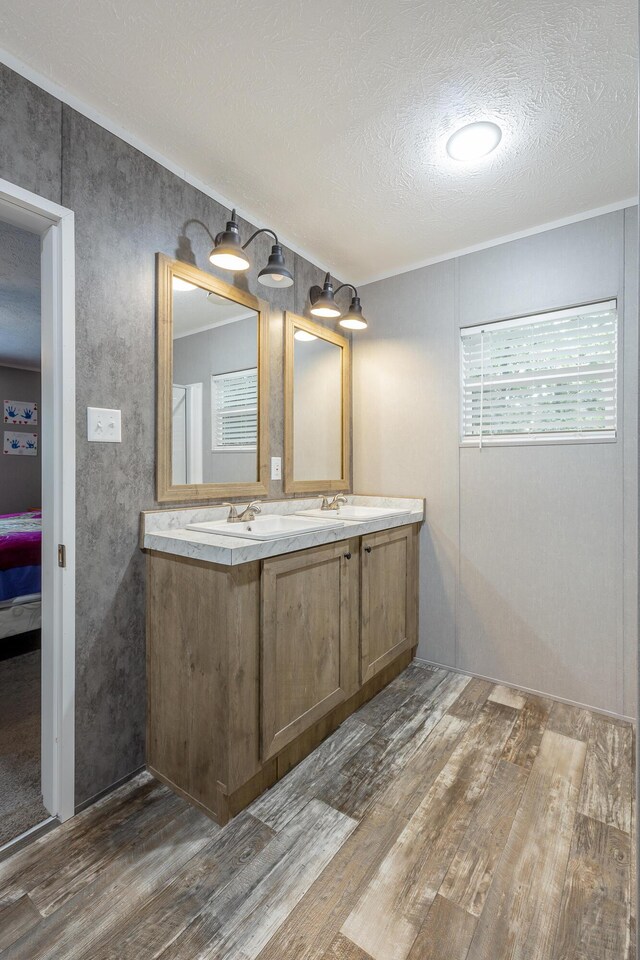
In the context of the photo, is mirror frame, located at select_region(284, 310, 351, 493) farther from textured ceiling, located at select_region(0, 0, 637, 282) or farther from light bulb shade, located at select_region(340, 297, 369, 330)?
textured ceiling, located at select_region(0, 0, 637, 282)

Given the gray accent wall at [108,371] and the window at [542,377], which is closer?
the gray accent wall at [108,371]

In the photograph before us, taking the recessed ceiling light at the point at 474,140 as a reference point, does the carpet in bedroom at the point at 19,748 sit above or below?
below

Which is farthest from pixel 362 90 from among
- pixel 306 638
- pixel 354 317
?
pixel 306 638

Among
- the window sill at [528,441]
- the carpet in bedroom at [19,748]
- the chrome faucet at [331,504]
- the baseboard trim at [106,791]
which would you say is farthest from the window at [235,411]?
the carpet in bedroom at [19,748]

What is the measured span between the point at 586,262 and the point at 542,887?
246 centimetres

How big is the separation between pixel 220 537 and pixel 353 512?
3.67 feet

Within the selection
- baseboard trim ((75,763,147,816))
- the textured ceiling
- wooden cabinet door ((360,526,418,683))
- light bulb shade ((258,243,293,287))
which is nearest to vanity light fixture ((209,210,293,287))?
light bulb shade ((258,243,293,287))

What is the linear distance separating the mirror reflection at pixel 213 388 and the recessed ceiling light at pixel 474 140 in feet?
3.57

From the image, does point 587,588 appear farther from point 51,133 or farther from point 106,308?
point 51,133

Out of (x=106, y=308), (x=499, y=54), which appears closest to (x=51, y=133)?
(x=106, y=308)

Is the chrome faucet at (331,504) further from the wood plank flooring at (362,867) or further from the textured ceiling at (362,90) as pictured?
the textured ceiling at (362,90)

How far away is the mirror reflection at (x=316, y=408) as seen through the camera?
98.3 inches

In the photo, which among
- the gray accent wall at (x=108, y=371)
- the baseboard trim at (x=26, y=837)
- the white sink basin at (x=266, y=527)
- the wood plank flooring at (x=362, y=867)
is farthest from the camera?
the white sink basin at (x=266, y=527)

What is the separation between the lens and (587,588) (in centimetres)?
215
